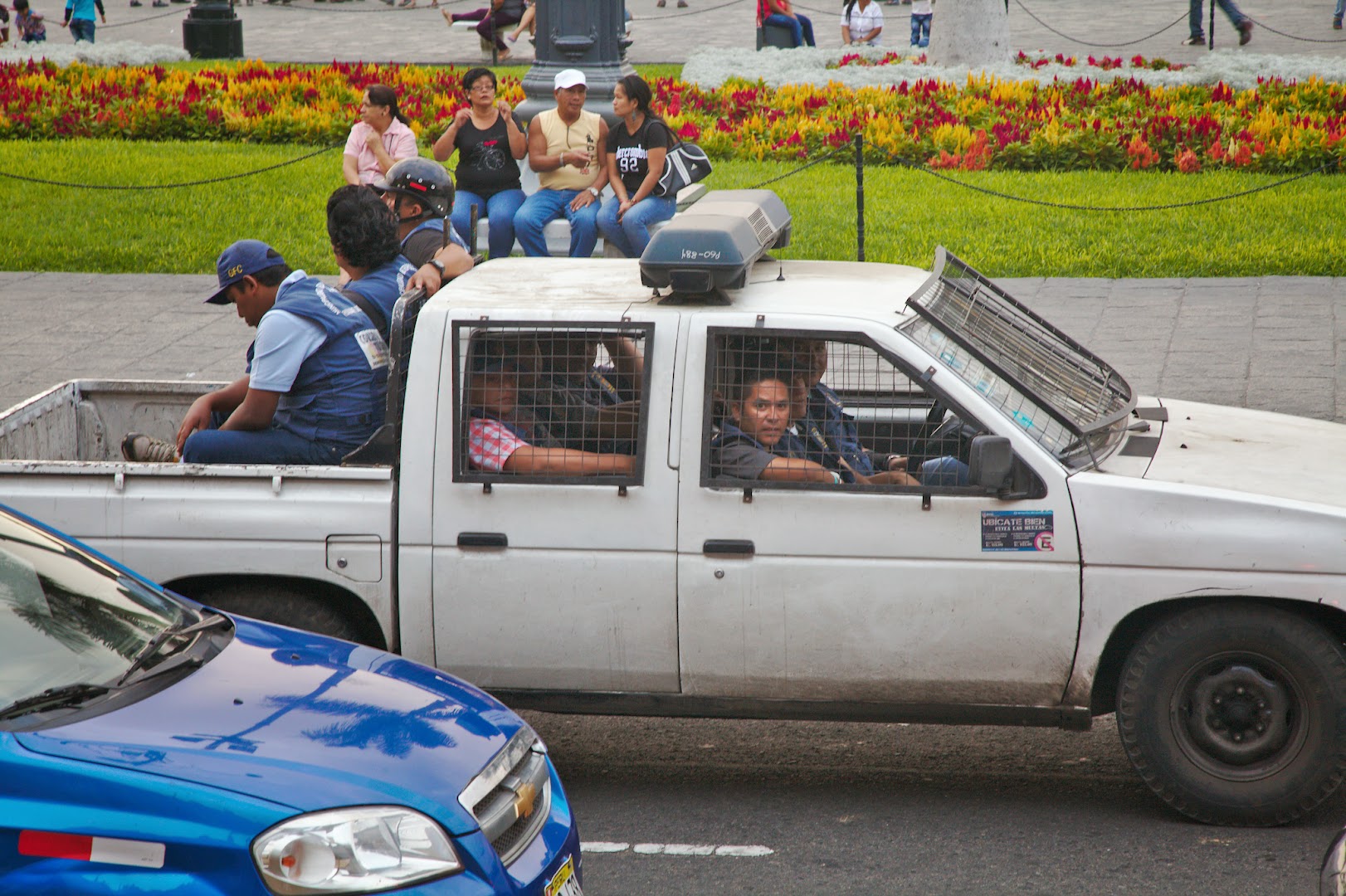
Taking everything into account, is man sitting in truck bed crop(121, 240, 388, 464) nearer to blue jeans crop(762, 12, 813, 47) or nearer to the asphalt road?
the asphalt road

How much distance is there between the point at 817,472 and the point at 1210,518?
1244 millimetres

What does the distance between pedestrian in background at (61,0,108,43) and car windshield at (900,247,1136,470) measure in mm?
24753

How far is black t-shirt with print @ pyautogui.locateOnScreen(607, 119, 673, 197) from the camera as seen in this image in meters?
11.1

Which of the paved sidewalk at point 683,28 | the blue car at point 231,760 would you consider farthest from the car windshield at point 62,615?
the paved sidewalk at point 683,28

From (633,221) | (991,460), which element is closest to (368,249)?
(991,460)

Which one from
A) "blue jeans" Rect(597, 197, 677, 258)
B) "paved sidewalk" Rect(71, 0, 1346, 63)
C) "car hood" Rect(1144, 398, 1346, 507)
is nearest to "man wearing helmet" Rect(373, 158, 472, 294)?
"car hood" Rect(1144, 398, 1346, 507)

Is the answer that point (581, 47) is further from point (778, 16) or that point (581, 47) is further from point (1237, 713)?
point (778, 16)

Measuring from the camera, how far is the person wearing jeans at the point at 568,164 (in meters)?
11.4

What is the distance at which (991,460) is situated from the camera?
15.6ft

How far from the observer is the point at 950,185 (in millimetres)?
15961

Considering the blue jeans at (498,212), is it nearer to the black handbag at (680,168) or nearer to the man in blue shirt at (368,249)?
the black handbag at (680,168)

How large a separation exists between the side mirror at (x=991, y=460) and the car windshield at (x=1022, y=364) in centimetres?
25

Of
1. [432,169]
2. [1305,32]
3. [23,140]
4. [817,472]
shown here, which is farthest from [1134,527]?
[1305,32]

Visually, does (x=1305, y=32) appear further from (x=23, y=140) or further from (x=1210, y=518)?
(x=1210, y=518)
